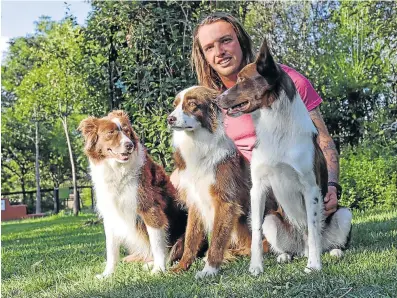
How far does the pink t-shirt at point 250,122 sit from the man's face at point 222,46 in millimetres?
436

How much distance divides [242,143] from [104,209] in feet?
4.54

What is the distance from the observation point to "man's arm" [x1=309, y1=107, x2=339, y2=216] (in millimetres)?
3908

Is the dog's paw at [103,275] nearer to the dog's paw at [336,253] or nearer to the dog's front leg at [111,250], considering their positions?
the dog's front leg at [111,250]

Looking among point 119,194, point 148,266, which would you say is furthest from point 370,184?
point 119,194

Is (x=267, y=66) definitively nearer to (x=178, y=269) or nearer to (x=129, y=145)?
(x=129, y=145)

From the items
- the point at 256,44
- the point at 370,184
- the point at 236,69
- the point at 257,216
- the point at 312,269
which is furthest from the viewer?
the point at 256,44

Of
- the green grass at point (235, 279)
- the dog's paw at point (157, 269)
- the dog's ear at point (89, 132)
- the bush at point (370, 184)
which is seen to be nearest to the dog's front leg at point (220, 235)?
the green grass at point (235, 279)

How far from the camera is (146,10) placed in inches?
307

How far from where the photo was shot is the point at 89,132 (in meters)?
4.12

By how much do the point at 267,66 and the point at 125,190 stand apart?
165cm

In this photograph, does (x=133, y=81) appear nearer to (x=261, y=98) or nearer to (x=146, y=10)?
(x=146, y=10)

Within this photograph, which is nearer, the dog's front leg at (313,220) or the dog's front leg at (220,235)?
the dog's front leg at (313,220)

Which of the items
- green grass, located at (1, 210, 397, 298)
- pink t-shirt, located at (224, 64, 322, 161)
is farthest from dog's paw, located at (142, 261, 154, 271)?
pink t-shirt, located at (224, 64, 322, 161)

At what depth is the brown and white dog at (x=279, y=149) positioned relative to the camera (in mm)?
3346
